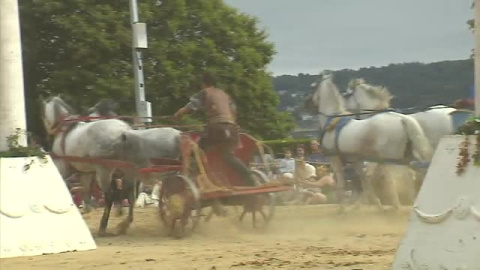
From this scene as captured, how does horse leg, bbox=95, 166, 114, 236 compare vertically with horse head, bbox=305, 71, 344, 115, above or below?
below

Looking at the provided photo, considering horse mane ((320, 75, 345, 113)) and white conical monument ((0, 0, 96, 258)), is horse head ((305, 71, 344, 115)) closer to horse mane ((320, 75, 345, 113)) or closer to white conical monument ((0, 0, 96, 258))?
horse mane ((320, 75, 345, 113))

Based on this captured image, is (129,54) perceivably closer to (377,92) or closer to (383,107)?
(377,92)

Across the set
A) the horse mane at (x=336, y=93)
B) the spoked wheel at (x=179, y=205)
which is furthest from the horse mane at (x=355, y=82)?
the spoked wheel at (x=179, y=205)

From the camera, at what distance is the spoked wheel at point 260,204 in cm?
1341

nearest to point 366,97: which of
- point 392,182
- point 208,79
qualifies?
point 392,182

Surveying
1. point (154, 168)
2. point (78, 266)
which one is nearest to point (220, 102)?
point (154, 168)

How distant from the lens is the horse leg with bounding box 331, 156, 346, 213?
16219mm

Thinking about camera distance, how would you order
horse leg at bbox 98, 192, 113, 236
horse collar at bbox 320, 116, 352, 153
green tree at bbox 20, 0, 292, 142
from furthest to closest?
1. green tree at bbox 20, 0, 292, 142
2. horse collar at bbox 320, 116, 352, 153
3. horse leg at bbox 98, 192, 113, 236

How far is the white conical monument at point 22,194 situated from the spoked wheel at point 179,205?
167cm

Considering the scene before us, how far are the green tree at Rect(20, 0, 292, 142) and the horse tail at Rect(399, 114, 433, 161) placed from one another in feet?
54.7

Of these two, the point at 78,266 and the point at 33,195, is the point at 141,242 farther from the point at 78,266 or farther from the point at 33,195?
the point at 78,266

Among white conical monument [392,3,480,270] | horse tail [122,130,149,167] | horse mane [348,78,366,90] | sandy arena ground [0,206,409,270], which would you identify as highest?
horse mane [348,78,366,90]

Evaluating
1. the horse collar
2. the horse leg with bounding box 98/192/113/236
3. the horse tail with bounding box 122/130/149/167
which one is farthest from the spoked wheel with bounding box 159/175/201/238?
the horse collar

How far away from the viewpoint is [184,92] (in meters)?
32.8
